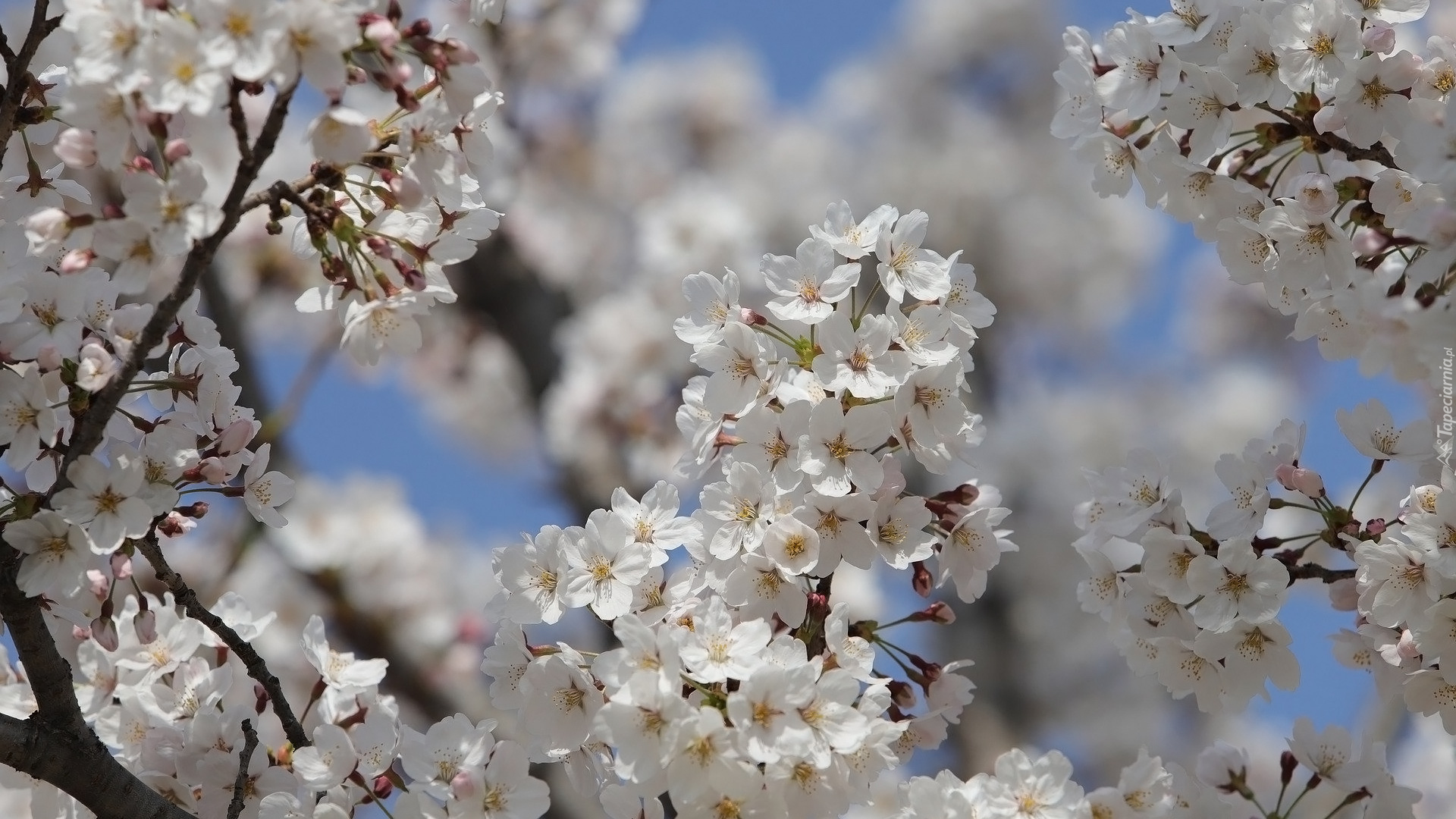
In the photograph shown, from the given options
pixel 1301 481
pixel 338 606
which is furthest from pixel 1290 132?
pixel 338 606

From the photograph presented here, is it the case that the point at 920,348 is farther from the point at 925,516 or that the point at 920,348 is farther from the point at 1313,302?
the point at 1313,302

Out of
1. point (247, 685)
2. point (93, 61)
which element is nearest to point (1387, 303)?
point (93, 61)

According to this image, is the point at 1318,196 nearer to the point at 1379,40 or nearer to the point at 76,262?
the point at 1379,40

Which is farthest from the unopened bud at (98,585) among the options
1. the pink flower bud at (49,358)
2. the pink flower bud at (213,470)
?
the pink flower bud at (49,358)

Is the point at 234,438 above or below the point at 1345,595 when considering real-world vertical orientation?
below

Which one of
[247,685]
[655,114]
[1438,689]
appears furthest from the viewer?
[655,114]

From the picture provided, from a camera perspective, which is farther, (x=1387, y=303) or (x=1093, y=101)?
(x=1093, y=101)

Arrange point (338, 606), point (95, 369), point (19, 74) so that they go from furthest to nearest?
point (338, 606), point (19, 74), point (95, 369)
